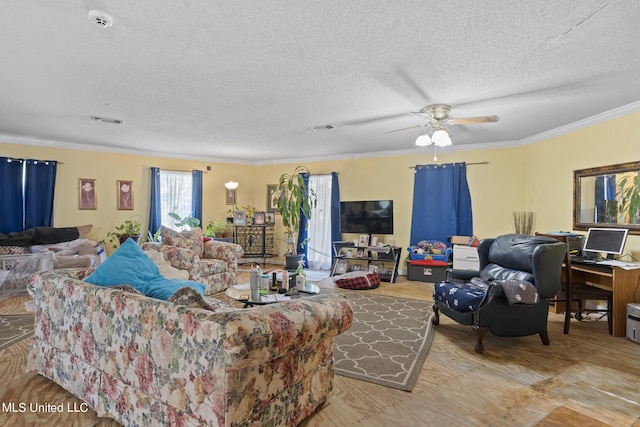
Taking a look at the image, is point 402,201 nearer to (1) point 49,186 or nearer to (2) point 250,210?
(2) point 250,210

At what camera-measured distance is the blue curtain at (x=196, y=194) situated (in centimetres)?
761

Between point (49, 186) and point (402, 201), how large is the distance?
6.16 metres

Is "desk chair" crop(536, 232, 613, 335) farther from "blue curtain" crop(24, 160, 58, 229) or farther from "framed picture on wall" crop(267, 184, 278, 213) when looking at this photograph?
"blue curtain" crop(24, 160, 58, 229)

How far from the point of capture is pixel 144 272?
8.66 feet

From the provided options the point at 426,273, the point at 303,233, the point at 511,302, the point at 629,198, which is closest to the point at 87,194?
the point at 303,233

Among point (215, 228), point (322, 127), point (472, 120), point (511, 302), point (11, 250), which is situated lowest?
point (511, 302)

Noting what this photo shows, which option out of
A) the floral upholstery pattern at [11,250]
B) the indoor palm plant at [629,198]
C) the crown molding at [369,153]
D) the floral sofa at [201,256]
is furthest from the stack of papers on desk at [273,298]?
the floral upholstery pattern at [11,250]

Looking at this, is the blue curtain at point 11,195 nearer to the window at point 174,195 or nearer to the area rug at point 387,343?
the window at point 174,195

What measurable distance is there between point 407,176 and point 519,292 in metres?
3.90

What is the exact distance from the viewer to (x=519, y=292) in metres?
3.15

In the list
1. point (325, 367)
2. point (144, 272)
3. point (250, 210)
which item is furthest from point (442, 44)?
point (250, 210)

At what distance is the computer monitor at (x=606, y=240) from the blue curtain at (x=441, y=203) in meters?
2.14

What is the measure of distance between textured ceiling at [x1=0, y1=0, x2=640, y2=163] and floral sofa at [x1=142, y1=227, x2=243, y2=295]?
5.56 ft

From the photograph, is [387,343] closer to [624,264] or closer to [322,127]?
[624,264]
